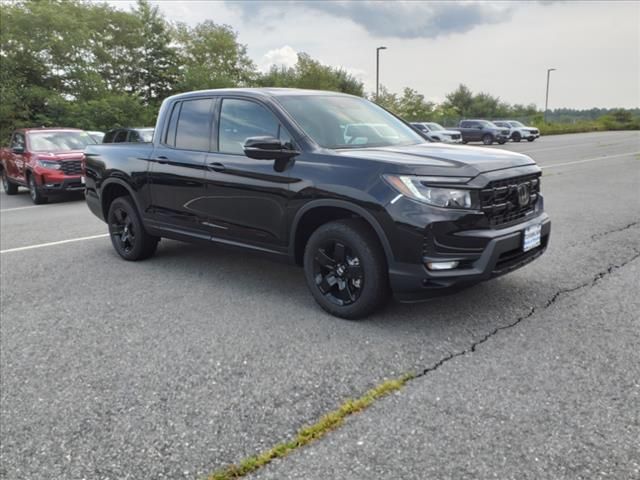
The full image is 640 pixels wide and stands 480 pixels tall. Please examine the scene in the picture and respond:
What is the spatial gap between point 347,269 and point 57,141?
10758mm

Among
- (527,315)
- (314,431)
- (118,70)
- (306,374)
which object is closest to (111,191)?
(306,374)

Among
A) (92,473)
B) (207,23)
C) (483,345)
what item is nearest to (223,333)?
(92,473)

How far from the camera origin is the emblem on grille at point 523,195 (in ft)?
12.6

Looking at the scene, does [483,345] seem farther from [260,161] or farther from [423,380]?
[260,161]

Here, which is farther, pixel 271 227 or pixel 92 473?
pixel 271 227

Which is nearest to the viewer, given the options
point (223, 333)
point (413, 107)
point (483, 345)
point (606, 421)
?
point (606, 421)

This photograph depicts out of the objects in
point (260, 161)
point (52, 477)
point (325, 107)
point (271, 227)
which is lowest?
point (52, 477)

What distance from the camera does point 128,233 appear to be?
5.95m

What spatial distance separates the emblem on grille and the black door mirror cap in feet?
5.55

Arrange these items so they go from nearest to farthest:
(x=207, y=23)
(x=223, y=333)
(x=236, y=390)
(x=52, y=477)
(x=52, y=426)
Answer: (x=52, y=477) → (x=52, y=426) → (x=236, y=390) → (x=223, y=333) → (x=207, y=23)

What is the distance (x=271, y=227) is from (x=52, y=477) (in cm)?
244

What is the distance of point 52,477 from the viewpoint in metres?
2.27

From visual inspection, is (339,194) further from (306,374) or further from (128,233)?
(128,233)

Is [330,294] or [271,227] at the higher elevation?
[271,227]
